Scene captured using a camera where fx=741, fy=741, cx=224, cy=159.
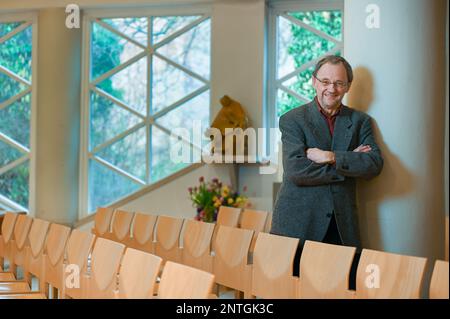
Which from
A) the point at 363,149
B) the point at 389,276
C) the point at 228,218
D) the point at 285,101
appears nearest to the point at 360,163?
the point at 363,149

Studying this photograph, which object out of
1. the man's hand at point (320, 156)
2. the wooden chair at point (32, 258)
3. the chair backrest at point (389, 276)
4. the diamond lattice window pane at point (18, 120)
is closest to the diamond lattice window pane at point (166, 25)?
the diamond lattice window pane at point (18, 120)

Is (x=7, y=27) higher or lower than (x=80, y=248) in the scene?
higher

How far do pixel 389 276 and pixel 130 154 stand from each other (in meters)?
7.83

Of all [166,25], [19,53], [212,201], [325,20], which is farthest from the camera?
[19,53]

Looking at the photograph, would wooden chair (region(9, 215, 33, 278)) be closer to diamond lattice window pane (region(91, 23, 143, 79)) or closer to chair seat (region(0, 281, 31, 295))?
chair seat (region(0, 281, 31, 295))

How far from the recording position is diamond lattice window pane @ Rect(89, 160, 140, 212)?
35.0 feet

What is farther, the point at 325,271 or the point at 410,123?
the point at 410,123

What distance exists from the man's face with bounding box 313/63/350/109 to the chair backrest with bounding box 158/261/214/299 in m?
1.62

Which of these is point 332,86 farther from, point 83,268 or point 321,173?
point 83,268

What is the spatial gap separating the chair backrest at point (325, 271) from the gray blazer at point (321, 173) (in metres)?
0.62

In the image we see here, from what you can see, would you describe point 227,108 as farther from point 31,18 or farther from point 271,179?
point 31,18

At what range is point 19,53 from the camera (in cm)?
1091

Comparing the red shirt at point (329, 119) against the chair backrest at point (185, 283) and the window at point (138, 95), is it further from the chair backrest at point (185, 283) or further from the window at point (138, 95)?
the window at point (138, 95)

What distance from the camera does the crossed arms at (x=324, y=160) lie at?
417cm
